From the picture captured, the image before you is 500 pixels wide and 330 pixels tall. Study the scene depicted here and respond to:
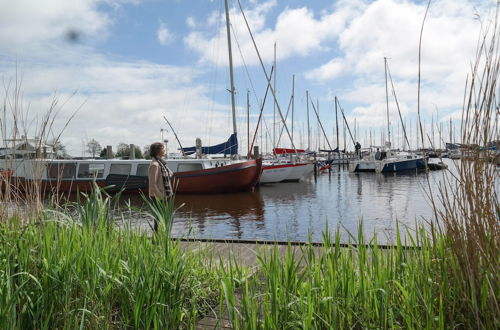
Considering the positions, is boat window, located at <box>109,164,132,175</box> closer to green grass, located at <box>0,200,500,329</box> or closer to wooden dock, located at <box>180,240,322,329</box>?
wooden dock, located at <box>180,240,322,329</box>

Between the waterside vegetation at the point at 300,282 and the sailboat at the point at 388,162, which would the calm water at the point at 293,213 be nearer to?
the waterside vegetation at the point at 300,282

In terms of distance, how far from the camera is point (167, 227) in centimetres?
320

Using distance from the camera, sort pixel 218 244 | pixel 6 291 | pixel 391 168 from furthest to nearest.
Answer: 1. pixel 391 168
2. pixel 218 244
3. pixel 6 291

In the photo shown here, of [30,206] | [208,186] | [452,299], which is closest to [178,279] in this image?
[452,299]

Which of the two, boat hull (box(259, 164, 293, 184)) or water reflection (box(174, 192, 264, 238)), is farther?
boat hull (box(259, 164, 293, 184))

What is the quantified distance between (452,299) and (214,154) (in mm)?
22747

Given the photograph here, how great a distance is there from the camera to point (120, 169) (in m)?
21.5

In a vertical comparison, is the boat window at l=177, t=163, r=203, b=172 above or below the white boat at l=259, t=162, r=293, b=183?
above

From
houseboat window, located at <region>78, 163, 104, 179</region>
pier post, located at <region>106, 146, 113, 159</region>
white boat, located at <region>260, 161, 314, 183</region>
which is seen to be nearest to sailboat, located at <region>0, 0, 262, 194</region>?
houseboat window, located at <region>78, 163, 104, 179</region>

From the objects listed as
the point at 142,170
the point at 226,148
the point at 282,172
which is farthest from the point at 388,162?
the point at 142,170

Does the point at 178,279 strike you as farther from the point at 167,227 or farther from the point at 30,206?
the point at 30,206

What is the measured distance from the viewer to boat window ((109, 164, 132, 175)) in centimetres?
2142

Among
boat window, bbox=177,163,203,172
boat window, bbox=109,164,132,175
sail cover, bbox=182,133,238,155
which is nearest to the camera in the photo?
boat window, bbox=177,163,203,172

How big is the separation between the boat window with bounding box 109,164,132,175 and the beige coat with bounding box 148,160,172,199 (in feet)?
56.2
